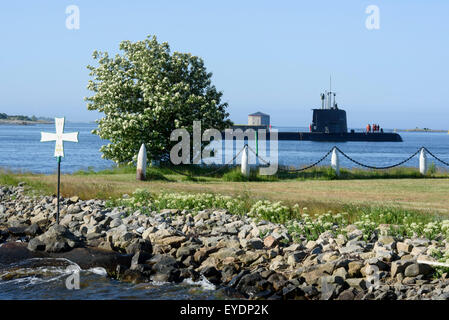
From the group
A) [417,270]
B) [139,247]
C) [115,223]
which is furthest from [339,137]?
[417,270]

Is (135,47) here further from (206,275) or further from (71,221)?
(206,275)

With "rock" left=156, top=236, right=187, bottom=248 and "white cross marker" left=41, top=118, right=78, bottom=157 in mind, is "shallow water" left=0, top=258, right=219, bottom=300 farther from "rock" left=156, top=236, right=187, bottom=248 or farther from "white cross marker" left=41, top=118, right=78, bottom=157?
"white cross marker" left=41, top=118, right=78, bottom=157

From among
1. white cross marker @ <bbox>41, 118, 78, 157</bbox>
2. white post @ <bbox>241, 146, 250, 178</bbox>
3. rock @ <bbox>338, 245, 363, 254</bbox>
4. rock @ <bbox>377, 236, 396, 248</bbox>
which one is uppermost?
white cross marker @ <bbox>41, 118, 78, 157</bbox>

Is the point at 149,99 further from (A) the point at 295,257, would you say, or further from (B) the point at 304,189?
(A) the point at 295,257

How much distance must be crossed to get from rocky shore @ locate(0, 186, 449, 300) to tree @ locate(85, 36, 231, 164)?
9.79 meters

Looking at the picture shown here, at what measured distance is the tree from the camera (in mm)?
25109

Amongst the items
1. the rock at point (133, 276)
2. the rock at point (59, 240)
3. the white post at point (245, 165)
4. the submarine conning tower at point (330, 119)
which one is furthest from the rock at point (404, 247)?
the submarine conning tower at point (330, 119)

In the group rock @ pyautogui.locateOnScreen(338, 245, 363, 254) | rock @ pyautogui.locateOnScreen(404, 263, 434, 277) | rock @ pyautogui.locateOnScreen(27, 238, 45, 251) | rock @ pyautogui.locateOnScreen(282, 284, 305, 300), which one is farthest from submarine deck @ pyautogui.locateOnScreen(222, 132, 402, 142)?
rock @ pyautogui.locateOnScreen(282, 284, 305, 300)

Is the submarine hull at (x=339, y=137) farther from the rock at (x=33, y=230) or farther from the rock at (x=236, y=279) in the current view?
the rock at (x=236, y=279)

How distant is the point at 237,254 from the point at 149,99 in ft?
48.5

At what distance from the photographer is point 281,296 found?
9438 millimetres

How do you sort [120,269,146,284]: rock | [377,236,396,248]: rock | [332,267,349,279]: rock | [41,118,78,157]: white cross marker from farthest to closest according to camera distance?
[41,118,78,157]: white cross marker, [377,236,396,248]: rock, [120,269,146,284]: rock, [332,267,349,279]: rock
